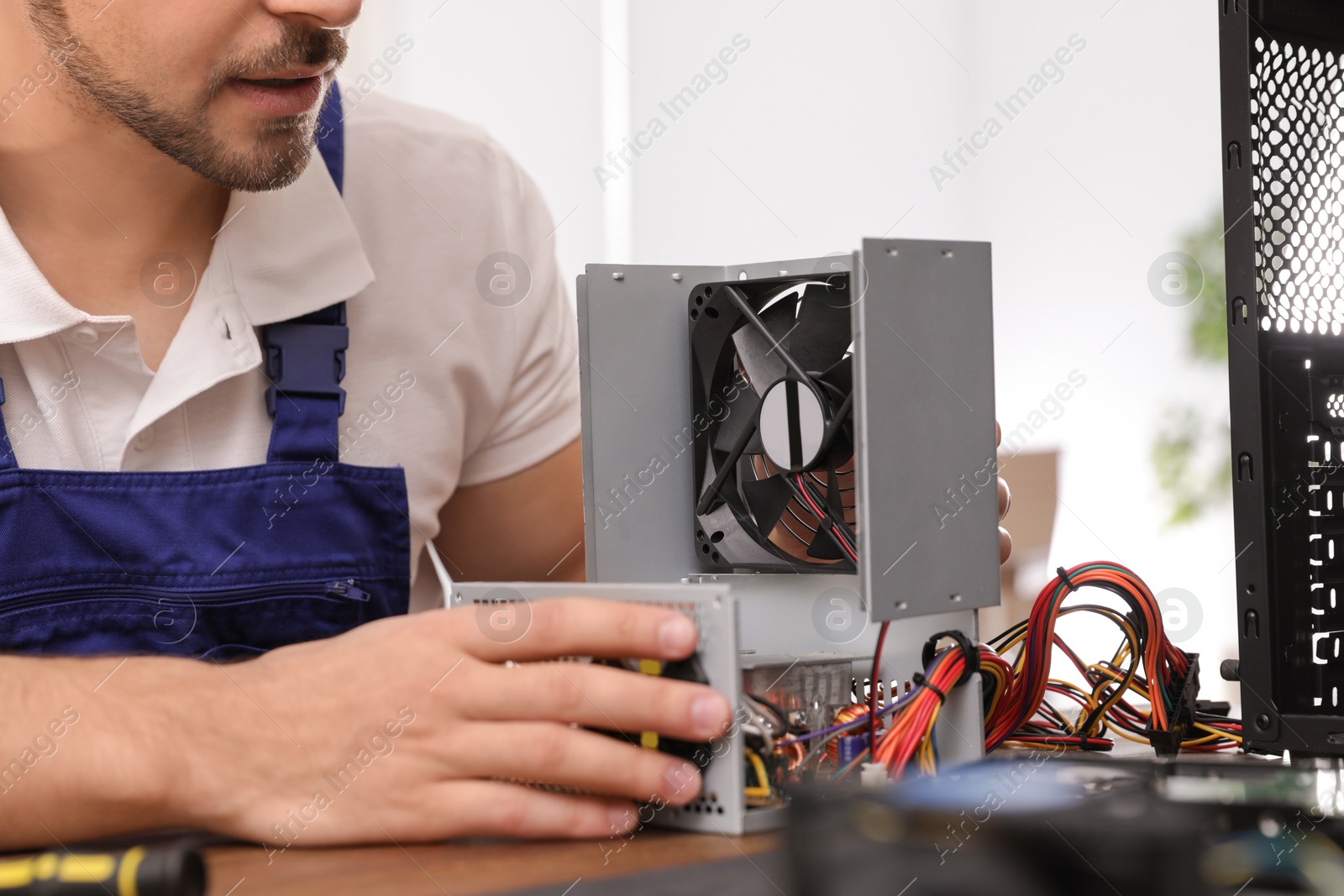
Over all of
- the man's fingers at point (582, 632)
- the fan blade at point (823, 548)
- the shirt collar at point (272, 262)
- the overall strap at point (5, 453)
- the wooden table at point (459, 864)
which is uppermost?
the shirt collar at point (272, 262)

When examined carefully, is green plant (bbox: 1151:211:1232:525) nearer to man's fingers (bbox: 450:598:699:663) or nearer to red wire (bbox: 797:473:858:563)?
red wire (bbox: 797:473:858:563)

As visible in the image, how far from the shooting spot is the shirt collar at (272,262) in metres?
0.98

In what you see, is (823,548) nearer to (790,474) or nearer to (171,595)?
(790,474)

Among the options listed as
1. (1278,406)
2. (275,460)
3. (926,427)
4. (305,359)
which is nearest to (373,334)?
(305,359)

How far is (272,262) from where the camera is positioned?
1090 mm

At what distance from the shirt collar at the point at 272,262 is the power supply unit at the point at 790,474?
0.36m

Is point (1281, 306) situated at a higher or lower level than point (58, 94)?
lower

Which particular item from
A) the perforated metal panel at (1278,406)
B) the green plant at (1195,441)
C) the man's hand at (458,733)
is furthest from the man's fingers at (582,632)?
the green plant at (1195,441)

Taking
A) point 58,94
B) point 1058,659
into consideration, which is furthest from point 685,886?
point 58,94

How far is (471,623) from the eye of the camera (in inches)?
24.3

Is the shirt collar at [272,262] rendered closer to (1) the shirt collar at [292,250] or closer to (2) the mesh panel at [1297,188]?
(1) the shirt collar at [292,250]

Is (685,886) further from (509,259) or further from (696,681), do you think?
(509,259)

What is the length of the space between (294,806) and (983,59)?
424 cm

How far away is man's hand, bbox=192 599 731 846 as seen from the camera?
0.58m
